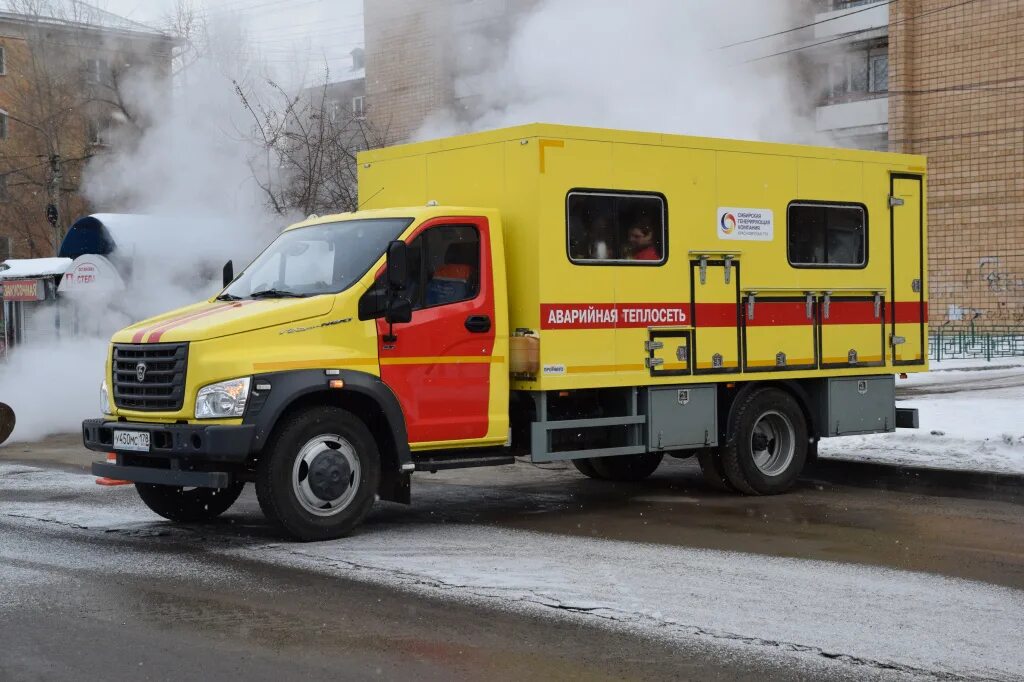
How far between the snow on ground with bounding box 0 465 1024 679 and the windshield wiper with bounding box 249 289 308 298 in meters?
1.74

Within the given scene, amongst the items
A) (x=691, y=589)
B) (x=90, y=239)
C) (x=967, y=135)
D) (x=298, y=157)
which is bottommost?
(x=691, y=589)

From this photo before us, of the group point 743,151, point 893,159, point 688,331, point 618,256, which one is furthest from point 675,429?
point 893,159

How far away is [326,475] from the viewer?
8.93 m

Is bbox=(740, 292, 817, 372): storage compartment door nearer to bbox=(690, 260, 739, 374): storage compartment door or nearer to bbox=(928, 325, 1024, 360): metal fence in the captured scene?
bbox=(690, 260, 739, 374): storage compartment door

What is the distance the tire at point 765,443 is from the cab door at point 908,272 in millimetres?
1351

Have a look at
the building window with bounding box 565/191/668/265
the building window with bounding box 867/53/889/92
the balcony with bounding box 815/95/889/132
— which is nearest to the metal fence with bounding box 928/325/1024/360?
the balcony with bounding box 815/95/889/132

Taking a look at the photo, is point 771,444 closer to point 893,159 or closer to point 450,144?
point 893,159

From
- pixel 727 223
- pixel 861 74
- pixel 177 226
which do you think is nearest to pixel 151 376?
pixel 727 223

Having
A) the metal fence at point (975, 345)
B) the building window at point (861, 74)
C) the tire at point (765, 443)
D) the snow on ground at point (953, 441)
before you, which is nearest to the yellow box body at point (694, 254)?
the tire at point (765, 443)

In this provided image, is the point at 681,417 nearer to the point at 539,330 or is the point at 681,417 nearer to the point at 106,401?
the point at 539,330

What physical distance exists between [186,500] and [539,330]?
295 centimetres

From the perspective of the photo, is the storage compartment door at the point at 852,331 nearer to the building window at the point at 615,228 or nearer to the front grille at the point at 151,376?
the building window at the point at 615,228

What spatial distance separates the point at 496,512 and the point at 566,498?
1.06 m

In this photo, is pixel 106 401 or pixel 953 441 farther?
pixel 953 441
